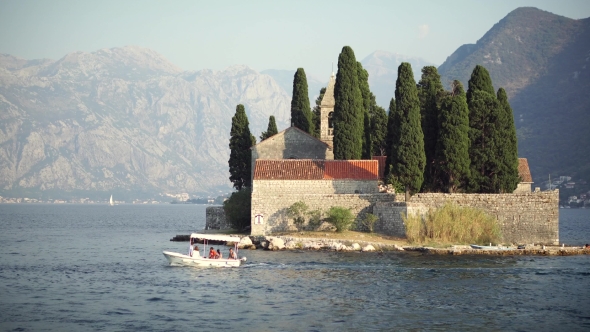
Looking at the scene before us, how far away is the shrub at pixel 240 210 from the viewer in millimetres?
59844

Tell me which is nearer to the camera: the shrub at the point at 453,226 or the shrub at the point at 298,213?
the shrub at the point at 453,226

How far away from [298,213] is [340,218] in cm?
299

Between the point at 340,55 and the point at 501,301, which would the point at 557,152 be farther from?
the point at 501,301

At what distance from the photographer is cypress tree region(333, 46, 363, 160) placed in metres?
56.6

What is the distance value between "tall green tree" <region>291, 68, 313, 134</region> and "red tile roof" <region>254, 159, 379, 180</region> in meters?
13.8

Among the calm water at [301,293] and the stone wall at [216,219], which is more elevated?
the stone wall at [216,219]

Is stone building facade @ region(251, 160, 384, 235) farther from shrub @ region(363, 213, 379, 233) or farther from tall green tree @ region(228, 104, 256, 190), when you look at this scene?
tall green tree @ region(228, 104, 256, 190)

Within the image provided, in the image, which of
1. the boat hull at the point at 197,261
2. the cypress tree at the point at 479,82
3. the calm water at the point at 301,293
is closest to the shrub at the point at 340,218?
the calm water at the point at 301,293

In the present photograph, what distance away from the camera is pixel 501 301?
32.6m

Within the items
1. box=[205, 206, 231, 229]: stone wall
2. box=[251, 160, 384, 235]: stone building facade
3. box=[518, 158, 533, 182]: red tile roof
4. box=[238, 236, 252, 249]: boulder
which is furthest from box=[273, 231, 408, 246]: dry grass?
box=[518, 158, 533, 182]: red tile roof

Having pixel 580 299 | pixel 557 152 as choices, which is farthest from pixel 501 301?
pixel 557 152

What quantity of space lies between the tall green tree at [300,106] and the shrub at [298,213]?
56.2ft

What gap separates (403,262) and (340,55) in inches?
752

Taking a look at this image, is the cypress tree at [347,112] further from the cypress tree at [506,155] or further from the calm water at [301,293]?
the calm water at [301,293]
